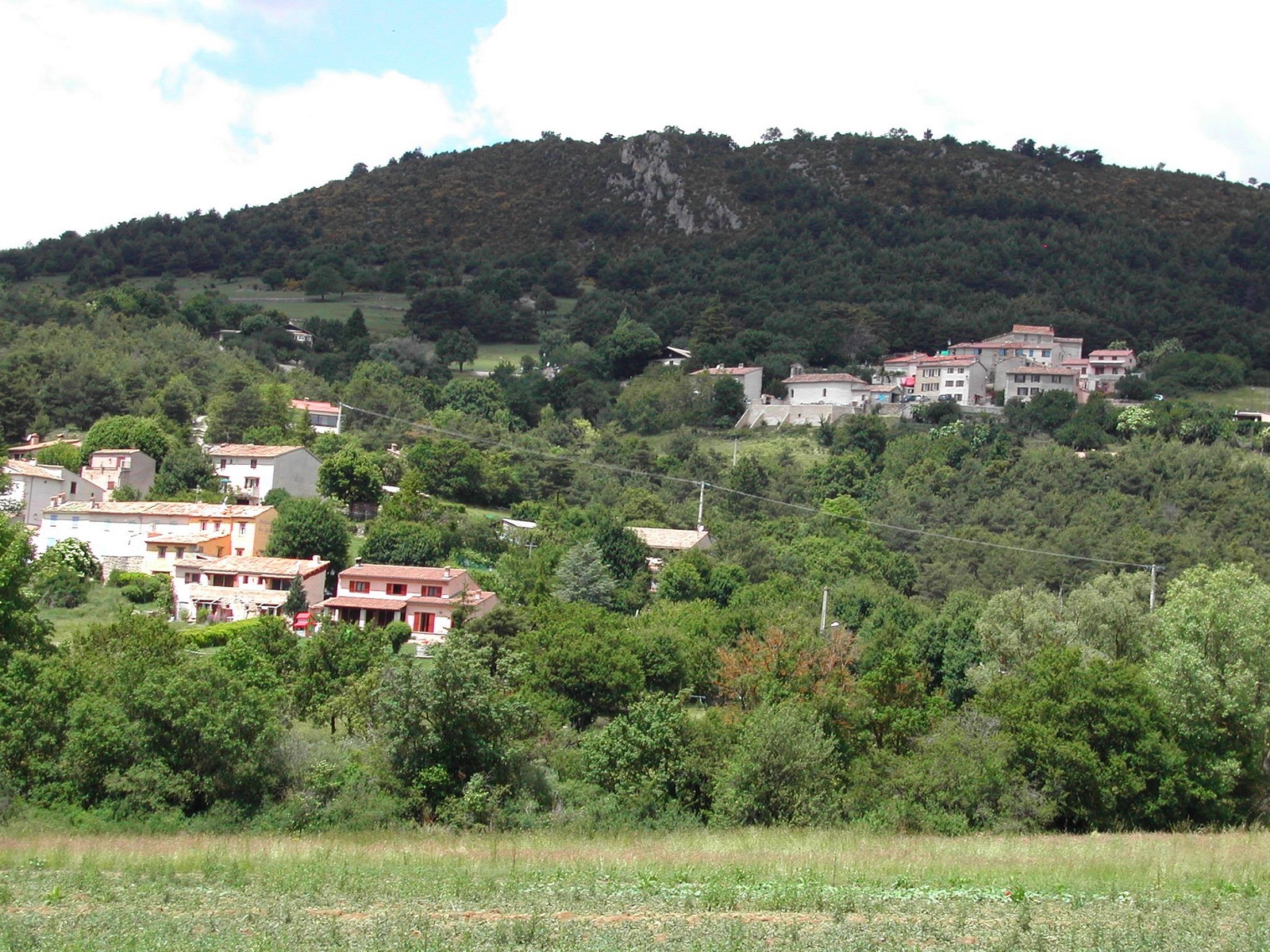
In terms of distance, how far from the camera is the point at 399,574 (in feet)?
124

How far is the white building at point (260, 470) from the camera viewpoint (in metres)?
46.9

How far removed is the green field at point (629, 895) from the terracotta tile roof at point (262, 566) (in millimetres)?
20398

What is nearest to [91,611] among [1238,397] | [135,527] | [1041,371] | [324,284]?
[135,527]

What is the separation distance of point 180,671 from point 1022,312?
271 feet

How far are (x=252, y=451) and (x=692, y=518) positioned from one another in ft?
55.6

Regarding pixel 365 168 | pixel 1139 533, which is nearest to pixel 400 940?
pixel 1139 533

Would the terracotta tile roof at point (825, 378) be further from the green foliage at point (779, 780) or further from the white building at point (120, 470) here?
the green foliage at point (779, 780)

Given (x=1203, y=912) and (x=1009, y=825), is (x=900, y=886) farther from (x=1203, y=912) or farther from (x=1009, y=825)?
(x=1009, y=825)

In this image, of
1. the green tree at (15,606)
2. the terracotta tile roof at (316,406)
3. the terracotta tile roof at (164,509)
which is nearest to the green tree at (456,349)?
the terracotta tile roof at (316,406)

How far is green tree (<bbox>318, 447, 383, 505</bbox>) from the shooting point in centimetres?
4669

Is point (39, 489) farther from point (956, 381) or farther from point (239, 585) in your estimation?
point (956, 381)

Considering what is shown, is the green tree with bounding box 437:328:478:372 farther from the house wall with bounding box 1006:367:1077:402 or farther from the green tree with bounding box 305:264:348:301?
the house wall with bounding box 1006:367:1077:402

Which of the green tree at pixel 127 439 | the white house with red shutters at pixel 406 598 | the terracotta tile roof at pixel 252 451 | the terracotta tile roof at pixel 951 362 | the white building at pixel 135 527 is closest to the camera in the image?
the white house with red shutters at pixel 406 598

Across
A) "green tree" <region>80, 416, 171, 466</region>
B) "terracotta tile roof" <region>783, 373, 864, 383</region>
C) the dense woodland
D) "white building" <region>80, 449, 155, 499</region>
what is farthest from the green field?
"terracotta tile roof" <region>783, 373, 864, 383</region>
